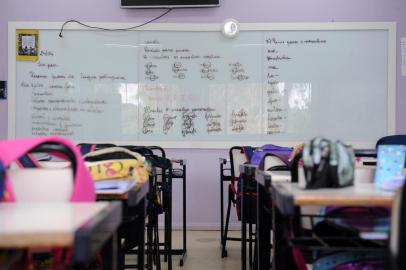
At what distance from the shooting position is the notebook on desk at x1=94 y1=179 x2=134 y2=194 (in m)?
1.62

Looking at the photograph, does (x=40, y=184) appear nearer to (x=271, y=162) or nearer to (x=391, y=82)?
(x=271, y=162)

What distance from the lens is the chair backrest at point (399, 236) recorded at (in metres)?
1.09

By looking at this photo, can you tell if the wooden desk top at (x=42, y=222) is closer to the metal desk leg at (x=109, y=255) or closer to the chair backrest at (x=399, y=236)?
the metal desk leg at (x=109, y=255)

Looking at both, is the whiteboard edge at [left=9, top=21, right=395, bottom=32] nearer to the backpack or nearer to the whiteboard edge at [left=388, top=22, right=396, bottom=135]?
the whiteboard edge at [left=388, top=22, right=396, bottom=135]

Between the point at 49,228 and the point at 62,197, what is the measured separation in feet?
1.65

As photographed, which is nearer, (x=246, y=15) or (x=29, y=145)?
(x=29, y=145)

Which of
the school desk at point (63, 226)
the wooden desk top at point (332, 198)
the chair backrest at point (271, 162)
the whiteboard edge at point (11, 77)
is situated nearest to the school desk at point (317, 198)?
the wooden desk top at point (332, 198)

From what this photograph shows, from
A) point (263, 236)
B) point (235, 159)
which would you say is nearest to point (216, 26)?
point (235, 159)

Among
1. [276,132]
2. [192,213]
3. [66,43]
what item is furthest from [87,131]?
[276,132]

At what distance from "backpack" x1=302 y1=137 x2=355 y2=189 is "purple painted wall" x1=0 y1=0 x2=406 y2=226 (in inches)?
140

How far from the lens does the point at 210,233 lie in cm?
494

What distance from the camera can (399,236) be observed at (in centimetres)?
110

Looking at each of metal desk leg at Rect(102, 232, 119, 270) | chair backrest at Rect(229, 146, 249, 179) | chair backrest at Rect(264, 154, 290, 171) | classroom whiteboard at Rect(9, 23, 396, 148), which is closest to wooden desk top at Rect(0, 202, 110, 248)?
metal desk leg at Rect(102, 232, 119, 270)

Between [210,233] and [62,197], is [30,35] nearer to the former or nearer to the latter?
[210,233]
